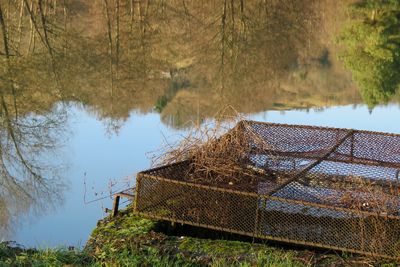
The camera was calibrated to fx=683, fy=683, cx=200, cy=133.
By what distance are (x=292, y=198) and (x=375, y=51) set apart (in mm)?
12975

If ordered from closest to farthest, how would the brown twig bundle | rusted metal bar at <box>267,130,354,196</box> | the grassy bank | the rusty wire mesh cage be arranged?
the grassy bank, the rusty wire mesh cage, rusted metal bar at <box>267,130,354,196</box>, the brown twig bundle

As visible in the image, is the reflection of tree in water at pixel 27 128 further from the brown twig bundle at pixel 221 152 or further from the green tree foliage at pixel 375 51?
the green tree foliage at pixel 375 51

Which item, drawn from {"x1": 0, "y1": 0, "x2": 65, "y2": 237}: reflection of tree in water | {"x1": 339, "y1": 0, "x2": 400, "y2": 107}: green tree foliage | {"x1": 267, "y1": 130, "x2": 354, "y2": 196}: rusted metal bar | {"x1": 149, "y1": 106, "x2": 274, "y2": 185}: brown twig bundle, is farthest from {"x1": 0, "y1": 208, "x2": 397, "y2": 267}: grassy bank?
{"x1": 339, "y1": 0, "x2": 400, "y2": 107}: green tree foliage

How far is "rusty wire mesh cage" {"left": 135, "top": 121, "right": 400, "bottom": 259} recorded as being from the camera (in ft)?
15.7

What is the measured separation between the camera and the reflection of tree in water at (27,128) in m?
8.76

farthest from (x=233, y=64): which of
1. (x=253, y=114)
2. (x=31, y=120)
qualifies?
(x=31, y=120)

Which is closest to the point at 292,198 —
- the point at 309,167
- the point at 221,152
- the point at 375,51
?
the point at 309,167

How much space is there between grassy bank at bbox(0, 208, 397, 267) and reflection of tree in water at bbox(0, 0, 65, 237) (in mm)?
2667

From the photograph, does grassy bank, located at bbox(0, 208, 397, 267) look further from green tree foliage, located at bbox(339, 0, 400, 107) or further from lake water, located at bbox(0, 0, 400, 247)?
green tree foliage, located at bbox(339, 0, 400, 107)

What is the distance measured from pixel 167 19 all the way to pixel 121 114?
10.0 m

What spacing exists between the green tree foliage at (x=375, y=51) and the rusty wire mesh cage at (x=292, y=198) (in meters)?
8.48

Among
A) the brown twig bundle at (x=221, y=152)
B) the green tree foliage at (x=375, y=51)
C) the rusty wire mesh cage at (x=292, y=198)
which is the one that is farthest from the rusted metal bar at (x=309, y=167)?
the green tree foliage at (x=375, y=51)

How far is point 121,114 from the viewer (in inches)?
508

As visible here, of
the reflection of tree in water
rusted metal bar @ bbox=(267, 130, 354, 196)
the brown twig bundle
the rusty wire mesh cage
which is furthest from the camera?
the reflection of tree in water
